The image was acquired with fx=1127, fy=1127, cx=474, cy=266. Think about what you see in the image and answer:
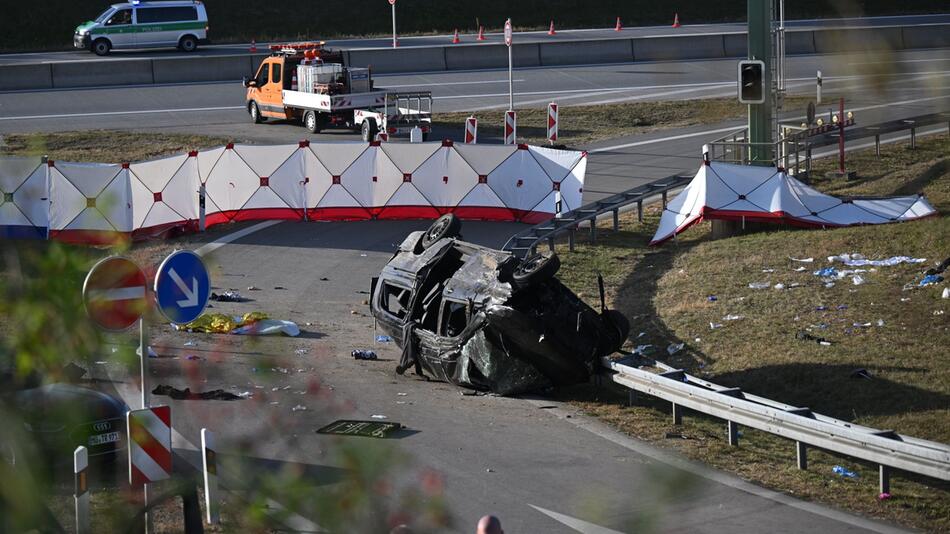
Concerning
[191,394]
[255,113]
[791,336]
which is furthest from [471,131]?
[191,394]

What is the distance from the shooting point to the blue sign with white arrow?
879cm

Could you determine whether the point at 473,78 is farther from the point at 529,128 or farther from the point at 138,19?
the point at 138,19

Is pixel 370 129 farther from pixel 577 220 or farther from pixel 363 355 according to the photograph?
pixel 363 355

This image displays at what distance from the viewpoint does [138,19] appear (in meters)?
49.2

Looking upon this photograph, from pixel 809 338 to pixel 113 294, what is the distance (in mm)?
10607

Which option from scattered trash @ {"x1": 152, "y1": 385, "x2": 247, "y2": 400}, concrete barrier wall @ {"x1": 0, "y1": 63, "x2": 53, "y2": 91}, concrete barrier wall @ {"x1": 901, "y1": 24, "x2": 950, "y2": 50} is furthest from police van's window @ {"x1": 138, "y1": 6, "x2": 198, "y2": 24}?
scattered trash @ {"x1": 152, "y1": 385, "x2": 247, "y2": 400}

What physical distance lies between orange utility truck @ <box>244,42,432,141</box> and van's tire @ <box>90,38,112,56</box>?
1738 centimetres

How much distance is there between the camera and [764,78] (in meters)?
20.7

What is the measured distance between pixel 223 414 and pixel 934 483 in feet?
23.2

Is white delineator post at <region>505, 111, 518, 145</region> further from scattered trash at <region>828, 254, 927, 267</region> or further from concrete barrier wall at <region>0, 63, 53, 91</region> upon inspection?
concrete barrier wall at <region>0, 63, 53, 91</region>

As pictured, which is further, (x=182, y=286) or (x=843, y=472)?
(x=843, y=472)

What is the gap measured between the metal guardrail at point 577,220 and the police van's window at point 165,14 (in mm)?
32628

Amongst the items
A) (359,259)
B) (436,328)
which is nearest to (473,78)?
(359,259)

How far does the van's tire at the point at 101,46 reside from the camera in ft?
162
